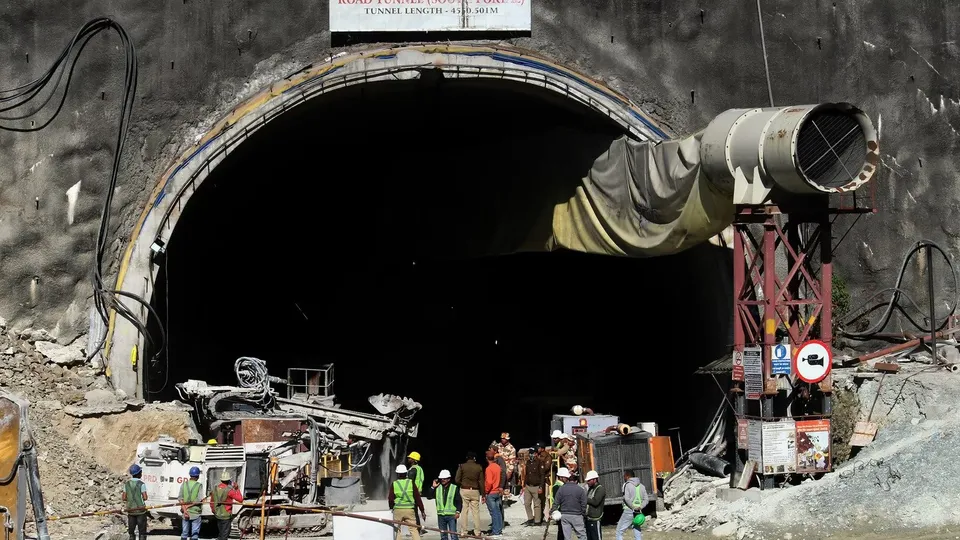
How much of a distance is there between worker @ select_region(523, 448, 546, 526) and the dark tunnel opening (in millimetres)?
5699

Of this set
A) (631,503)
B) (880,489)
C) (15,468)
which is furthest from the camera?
(880,489)

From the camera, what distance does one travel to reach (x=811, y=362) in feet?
80.1

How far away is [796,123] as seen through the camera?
23.0 meters

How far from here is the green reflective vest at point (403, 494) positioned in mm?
22422

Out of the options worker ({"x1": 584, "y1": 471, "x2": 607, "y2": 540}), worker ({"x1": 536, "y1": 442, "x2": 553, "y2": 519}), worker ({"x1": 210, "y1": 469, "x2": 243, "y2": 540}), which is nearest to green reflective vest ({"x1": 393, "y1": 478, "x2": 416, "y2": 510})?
worker ({"x1": 210, "y1": 469, "x2": 243, "y2": 540})

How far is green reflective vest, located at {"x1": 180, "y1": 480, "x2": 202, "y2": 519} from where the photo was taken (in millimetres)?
21969

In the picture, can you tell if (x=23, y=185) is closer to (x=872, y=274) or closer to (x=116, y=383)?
(x=116, y=383)

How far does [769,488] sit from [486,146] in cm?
1405

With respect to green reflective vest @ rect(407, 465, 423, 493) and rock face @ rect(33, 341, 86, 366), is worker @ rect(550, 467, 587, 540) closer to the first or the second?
green reflective vest @ rect(407, 465, 423, 493)

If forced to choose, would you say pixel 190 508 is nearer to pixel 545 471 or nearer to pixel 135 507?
pixel 135 507

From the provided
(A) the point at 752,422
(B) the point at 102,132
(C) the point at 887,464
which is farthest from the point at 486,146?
(C) the point at 887,464

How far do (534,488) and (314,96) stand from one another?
31.1 ft

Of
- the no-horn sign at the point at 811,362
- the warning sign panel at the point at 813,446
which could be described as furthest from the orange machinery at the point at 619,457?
the no-horn sign at the point at 811,362

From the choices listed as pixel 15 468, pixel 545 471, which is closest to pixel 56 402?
pixel 545 471
